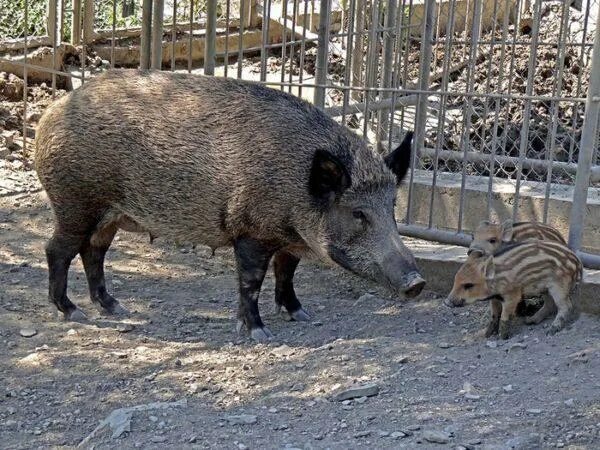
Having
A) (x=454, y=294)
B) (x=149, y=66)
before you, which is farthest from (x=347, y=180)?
(x=149, y=66)

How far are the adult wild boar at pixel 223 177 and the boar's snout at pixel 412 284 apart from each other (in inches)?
4.2

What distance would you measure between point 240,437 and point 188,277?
316 centimetres

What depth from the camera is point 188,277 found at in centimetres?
766

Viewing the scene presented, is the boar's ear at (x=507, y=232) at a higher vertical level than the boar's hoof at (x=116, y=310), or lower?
higher

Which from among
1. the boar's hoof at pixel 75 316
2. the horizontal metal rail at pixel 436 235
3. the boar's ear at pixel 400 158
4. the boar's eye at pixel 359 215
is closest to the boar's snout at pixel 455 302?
the boar's eye at pixel 359 215

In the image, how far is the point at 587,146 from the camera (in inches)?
246

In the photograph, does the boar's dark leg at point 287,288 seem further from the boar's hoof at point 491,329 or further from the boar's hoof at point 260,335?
the boar's hoof at point 491,329

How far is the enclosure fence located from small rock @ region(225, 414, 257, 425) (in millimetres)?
2544

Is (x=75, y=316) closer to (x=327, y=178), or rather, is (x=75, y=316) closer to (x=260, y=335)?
(x=260, y=335)

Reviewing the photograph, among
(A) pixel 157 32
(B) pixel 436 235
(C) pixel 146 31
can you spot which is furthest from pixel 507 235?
(C) pixel 146 31

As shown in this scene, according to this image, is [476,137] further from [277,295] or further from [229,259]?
[277,295]

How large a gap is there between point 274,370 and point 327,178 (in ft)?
3.87

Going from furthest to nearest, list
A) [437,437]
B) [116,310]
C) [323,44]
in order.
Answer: [323,44] < [116,310] < [437,437]

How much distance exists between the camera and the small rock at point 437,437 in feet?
14.3
